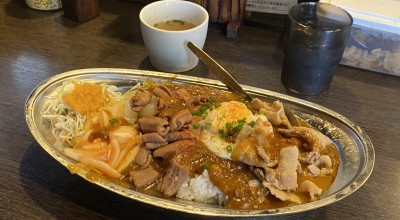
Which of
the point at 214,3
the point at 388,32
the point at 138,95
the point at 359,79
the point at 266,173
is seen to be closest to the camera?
the point at 266,173

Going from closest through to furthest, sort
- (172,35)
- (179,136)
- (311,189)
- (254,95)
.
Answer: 1. (311,189)
2. (179,136)
3. (254,95)
4. (172,35)

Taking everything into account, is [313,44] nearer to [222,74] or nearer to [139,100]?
[222,74]

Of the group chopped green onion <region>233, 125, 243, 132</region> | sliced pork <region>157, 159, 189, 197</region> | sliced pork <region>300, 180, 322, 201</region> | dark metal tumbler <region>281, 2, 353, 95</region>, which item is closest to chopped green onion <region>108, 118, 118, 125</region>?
sliced pork <region>157, 159, 189, 197</region>

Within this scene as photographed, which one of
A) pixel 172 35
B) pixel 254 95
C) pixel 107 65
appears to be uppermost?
pixel 172 35

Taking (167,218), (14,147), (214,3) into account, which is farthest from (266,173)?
(214,3)

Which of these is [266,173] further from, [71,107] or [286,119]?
[71,107]

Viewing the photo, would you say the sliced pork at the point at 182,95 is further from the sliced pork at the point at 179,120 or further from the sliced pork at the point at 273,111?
the sliced pork at the point at 273,111

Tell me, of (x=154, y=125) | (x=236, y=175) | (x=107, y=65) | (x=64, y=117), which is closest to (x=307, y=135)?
(x=236, y=175)
